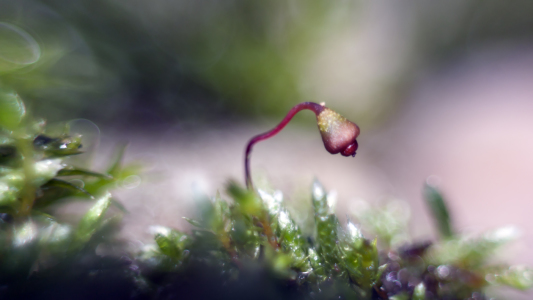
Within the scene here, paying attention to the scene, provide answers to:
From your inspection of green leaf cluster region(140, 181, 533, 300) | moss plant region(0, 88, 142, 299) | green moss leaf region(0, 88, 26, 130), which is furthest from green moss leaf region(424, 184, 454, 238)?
green moss leaf region(0, 88, 26, 130)

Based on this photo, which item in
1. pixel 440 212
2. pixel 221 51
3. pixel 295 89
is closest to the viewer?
pixel 440 212

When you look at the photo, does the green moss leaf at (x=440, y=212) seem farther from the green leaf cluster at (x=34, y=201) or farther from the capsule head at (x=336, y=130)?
the green leaf cluster at (x=34, y=201)

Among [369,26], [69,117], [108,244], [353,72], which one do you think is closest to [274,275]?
[108,244]

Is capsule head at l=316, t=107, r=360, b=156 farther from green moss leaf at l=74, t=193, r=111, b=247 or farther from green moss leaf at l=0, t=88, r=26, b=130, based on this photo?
green moss leaf at l=0, t=88, r=26, b=130

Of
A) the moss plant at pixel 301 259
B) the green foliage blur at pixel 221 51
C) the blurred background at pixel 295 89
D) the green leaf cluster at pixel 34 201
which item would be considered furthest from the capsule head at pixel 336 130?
the green foliage blur at pixel 221 51

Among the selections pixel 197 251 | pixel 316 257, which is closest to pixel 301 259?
pixel 316 257

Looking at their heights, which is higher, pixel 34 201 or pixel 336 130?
pixel 336 130

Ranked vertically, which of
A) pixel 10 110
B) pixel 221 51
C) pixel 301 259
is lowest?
pixel 301 259

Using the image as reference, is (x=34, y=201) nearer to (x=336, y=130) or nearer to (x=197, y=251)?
(x=197, y=251)
